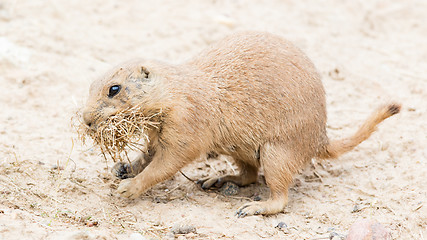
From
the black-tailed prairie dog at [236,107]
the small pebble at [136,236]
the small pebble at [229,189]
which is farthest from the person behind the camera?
the small pebble at [229,189]

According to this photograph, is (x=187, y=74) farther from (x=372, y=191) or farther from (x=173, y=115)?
(x=372, y=191)

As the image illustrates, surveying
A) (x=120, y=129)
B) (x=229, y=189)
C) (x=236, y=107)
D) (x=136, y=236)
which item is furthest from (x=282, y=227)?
(x=120, y=129)

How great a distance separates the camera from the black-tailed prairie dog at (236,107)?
14.6 ft

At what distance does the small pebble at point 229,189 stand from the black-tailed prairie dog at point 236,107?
13.3 inches

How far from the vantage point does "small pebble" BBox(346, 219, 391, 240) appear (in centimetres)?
385

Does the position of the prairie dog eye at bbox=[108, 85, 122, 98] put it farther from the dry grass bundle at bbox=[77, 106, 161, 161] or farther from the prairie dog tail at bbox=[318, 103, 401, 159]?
the prairie dog tail at bbox=[318, 103, 401, 159]

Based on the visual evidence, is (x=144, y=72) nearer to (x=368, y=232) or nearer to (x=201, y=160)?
(x=201, y=160)

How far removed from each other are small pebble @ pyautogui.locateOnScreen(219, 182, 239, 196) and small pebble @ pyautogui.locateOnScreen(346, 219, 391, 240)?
148 centimetres

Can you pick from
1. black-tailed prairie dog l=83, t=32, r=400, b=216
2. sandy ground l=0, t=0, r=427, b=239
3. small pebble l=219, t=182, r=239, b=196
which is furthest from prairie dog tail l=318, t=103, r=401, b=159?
small pebble l=219, t=182, r=239, b=196

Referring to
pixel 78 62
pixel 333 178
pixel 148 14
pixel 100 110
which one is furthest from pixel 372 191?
pixel 148 14

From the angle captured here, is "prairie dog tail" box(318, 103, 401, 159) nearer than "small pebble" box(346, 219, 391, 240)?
No

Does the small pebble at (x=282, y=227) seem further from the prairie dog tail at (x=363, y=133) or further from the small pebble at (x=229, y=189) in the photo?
the prairie dog tail at (x=363, y=133)

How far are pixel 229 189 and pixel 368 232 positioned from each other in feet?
5.43

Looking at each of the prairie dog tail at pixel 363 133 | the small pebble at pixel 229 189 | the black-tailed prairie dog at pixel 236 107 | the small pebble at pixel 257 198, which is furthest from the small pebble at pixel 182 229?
the prairie dog tail at pixel 363 133
